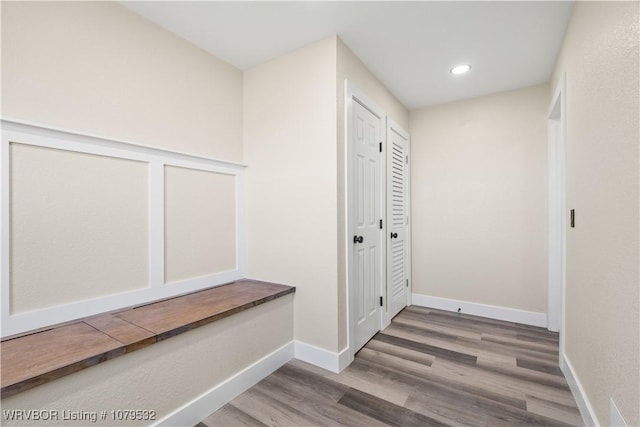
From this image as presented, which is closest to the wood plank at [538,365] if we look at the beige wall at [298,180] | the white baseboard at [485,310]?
the white baseboard at [485,310]

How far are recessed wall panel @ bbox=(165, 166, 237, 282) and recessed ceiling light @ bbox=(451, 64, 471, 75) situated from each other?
83.7 inches

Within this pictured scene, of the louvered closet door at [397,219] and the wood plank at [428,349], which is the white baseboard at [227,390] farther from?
the louvered closet door at [397,219]

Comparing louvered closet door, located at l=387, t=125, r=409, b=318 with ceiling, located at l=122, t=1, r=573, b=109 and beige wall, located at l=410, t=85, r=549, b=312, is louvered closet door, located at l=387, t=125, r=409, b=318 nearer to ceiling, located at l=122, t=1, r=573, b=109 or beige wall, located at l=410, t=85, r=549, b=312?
beige wall, located at l=410, t=85, r=549, b=312

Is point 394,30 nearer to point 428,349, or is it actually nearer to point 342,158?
point 342,158

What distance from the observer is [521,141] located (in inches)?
111

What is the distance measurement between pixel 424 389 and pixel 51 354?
6.37ft

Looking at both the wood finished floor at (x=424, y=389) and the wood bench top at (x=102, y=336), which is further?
the wood finished floor at (x=424, y=389)

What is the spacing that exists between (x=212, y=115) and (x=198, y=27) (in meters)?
0.58

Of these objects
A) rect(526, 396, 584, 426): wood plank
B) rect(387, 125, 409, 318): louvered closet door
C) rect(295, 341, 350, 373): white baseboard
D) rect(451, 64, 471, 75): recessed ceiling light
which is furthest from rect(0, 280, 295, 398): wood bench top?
rect(451, 64, 471, 75): recessed ceiling light

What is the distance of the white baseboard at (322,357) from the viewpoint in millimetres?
1976

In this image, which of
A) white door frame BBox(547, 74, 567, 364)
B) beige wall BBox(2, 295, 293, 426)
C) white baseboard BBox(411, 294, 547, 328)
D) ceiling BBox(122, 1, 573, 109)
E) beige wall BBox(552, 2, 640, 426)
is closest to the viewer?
beige wall BBox(552, 2, 640, 426)

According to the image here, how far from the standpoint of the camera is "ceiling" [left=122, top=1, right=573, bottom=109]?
171 cm

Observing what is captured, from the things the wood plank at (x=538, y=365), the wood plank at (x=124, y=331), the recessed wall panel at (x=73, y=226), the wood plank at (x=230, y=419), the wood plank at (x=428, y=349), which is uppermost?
the recessed wall panel at (x=73, y=226)

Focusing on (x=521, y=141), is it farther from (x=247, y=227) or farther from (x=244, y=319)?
(x=244, y=319)
